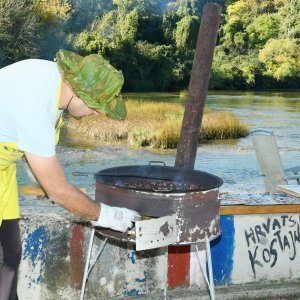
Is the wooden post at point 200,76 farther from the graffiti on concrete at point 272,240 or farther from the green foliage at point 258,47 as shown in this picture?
the green foliage at point 258,47

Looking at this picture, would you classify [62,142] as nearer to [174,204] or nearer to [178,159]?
[178,159]

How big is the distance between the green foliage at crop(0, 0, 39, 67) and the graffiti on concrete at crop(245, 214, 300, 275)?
112 ft

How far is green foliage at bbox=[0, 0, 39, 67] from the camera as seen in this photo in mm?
36688

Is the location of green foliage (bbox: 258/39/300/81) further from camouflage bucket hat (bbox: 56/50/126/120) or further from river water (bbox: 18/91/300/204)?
camouflage bucket hat (bbox: 56/50/126/120)

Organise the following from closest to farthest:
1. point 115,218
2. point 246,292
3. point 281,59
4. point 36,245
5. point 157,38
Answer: point 115,218 < point 36,245 < point 246,292 < point 157,38 < point 281,59

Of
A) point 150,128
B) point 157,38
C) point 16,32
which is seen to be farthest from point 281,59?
point 150,128

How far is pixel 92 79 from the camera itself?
95.6 inches

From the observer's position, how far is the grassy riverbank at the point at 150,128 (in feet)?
65.7

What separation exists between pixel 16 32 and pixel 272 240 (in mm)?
35816

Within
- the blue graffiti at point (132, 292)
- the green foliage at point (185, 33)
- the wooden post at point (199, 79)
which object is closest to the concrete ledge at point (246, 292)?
the blue graffiti at point (132, 292)

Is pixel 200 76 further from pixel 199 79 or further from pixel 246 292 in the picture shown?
pixel 246 292

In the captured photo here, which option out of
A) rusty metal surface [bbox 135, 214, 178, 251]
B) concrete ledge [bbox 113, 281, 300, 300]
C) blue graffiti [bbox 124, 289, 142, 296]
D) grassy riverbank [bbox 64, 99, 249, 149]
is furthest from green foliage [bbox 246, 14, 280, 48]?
rusty metal surface [bbox 135, 214, 178, 251]

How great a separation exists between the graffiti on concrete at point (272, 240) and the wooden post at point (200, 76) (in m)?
0.81

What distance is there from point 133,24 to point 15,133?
50.5 metres
